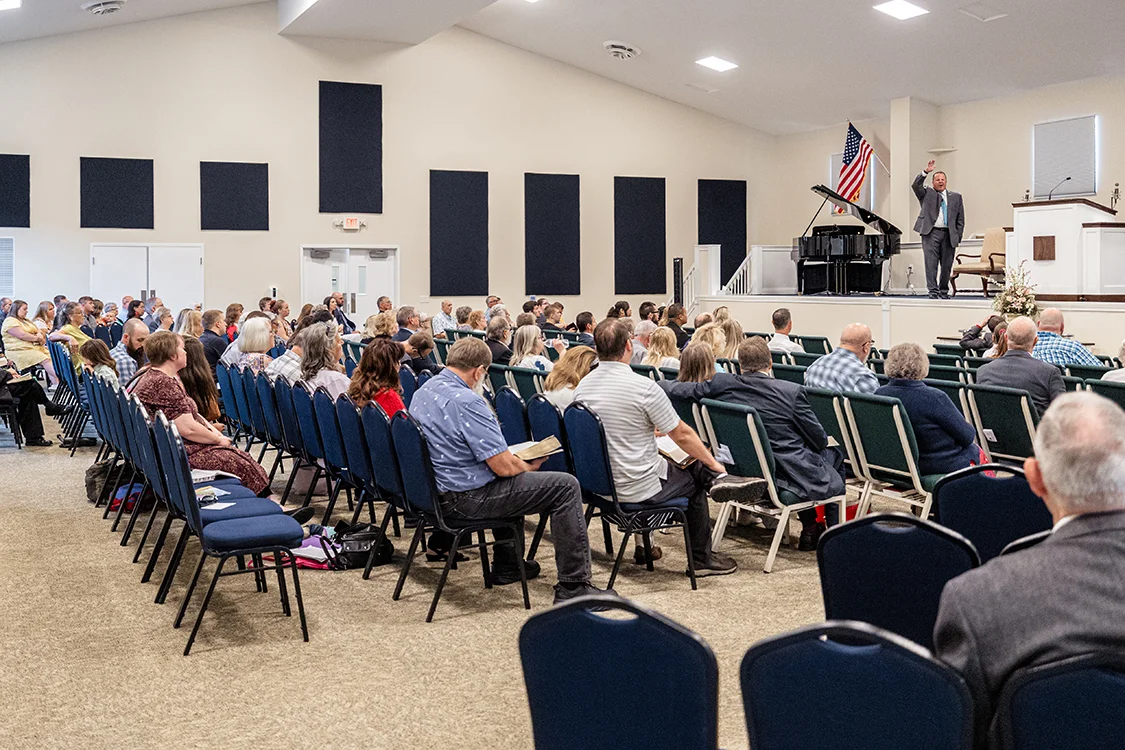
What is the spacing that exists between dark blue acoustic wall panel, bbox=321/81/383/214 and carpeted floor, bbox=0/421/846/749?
43.7 ft

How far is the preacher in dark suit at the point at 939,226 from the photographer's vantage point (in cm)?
1442

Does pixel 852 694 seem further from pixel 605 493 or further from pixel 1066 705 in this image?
pixel 605 493

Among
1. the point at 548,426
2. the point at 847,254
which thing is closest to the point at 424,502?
the point at 548,426

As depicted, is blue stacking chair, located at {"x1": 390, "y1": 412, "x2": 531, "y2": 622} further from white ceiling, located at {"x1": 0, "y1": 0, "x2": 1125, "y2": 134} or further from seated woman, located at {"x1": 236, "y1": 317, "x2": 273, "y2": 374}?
white ceiling, located at {"x1": 0, "y1": 0, "x2": 1125, "y2": 134}

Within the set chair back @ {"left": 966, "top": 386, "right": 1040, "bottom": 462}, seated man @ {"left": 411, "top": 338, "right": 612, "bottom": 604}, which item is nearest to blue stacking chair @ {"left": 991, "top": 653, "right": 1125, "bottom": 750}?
seated man @ {"left": 411, "top": 338, "right": 612, "bottom": 604}

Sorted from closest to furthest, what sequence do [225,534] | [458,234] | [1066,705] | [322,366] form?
[1066,705] < [225,534] < [322,366] < [458,234]

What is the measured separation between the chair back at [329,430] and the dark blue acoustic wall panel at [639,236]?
1541 cm

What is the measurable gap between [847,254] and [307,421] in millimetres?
13184

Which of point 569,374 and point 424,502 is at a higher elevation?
point 569,374

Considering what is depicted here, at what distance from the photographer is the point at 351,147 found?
61.8ft

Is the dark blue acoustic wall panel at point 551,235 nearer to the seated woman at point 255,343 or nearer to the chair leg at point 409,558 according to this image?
the seated woman at point 255,343

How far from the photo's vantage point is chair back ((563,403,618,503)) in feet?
16.3

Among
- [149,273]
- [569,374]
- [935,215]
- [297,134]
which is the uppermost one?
[297,134]

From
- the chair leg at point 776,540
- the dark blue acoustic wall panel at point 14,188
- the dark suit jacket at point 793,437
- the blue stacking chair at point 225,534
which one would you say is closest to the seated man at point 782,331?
the dark suit jacket at point 793,437
